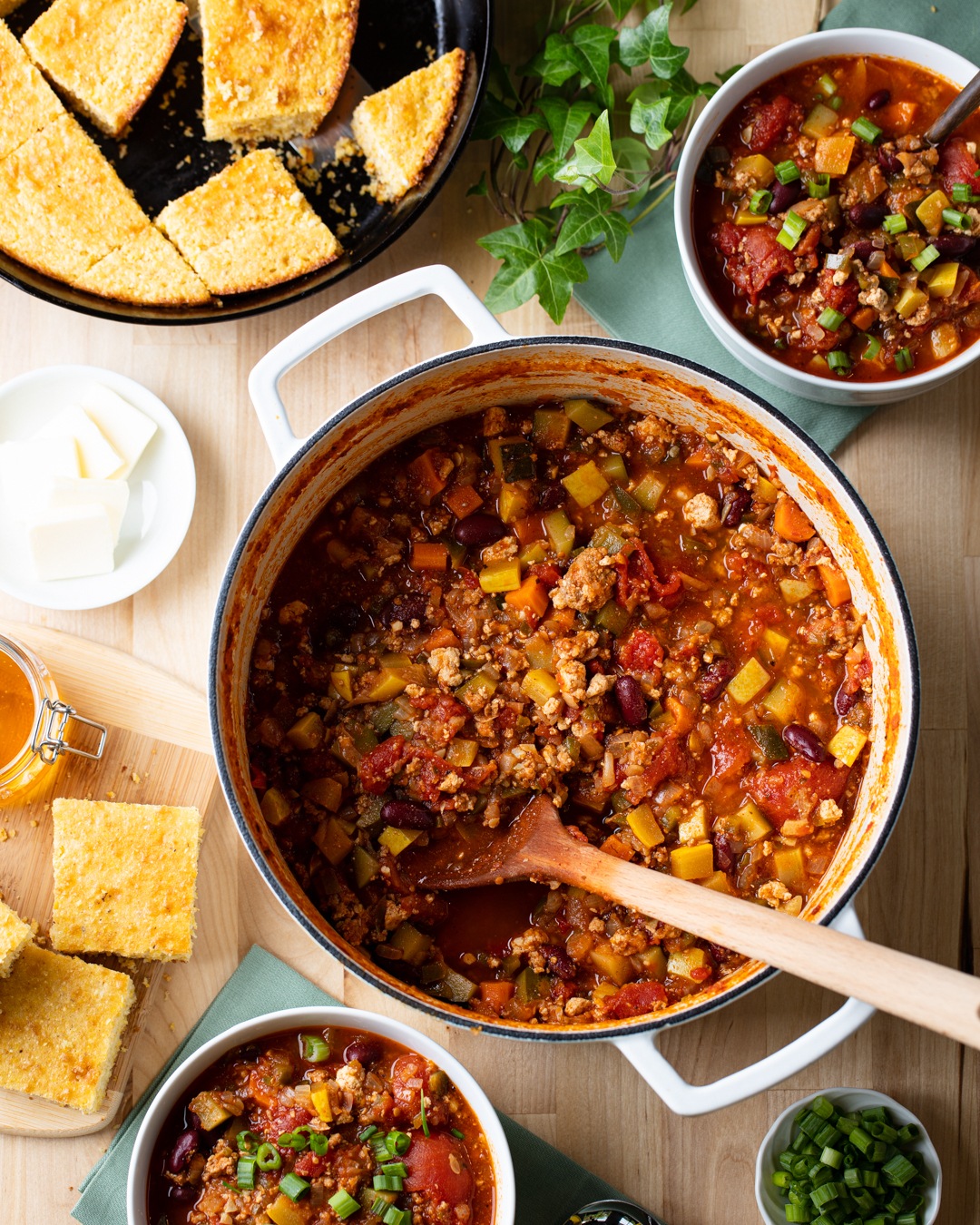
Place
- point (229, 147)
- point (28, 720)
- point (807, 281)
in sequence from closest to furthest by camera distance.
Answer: point (807, 281) < point (28, 720) < point (229, 147)

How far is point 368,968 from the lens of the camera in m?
2.44

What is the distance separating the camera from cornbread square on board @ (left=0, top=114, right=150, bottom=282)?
291 centimetres

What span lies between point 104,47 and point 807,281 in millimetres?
2235

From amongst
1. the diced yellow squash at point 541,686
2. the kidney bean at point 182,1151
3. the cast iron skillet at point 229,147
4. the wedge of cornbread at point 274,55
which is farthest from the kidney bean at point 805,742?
the wedge of cornbread at point 274,55

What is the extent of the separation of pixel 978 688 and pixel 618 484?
1.28m

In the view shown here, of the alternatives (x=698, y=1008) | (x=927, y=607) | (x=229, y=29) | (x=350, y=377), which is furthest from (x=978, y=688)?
(x=229, y=29)

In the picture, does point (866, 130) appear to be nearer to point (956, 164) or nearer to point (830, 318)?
point (956, 164)

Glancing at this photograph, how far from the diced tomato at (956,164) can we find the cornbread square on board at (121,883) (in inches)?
110

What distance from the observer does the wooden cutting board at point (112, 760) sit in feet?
9.62

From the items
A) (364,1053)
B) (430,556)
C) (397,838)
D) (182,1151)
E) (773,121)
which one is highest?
(773,121)

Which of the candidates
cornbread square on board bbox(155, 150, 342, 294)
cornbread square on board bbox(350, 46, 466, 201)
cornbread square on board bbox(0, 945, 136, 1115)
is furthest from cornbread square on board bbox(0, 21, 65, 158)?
cornbread square on board bbox(0, 945, 136, 1115)

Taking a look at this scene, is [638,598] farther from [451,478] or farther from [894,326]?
[894,326]

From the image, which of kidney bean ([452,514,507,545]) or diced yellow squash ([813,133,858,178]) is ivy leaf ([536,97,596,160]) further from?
kidney bean ([452,514,507,545])

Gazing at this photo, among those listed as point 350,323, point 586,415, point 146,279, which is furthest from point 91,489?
point 586,415
